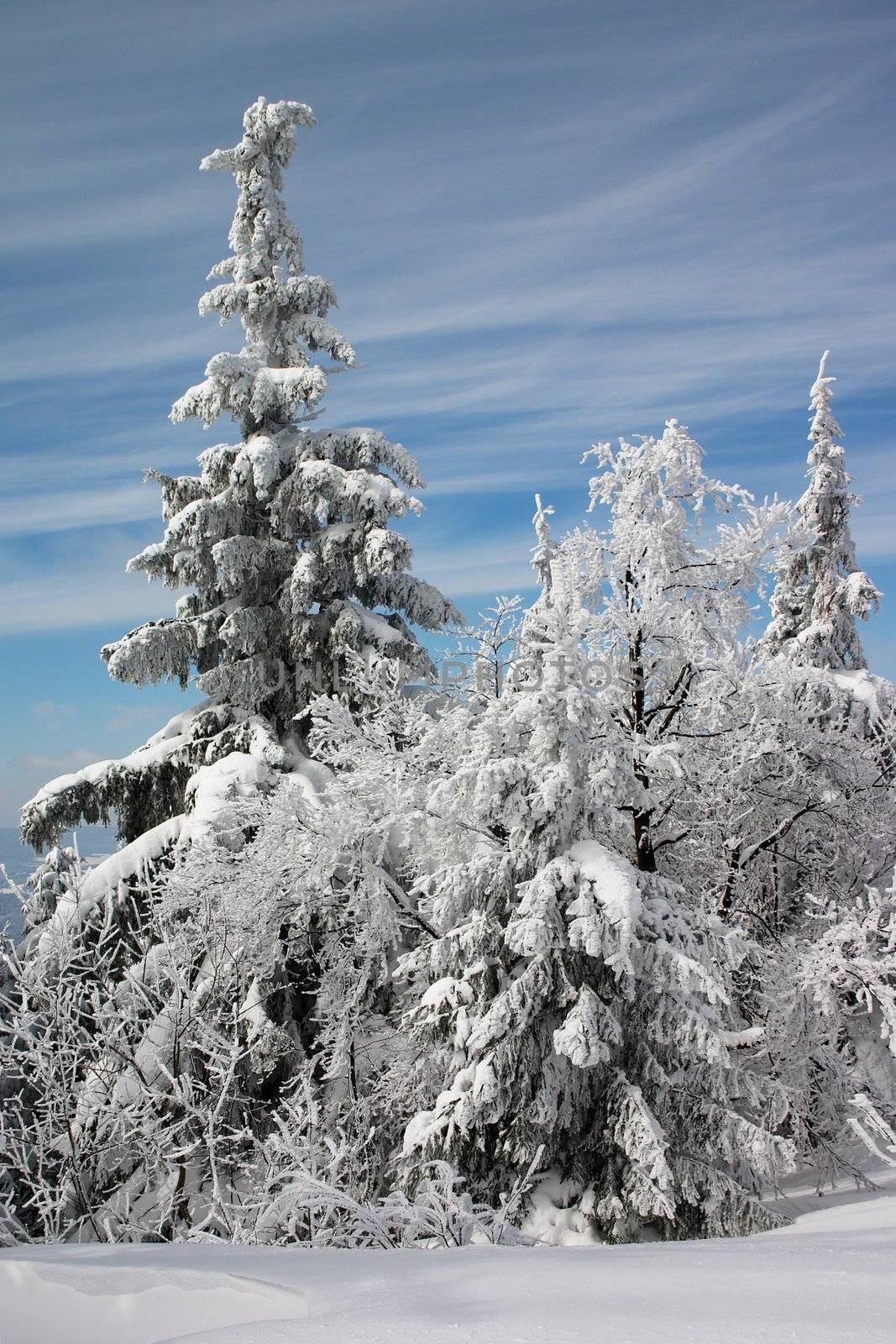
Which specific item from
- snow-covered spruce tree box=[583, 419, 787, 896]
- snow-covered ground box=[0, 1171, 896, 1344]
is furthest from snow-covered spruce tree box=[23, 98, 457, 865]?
snow-covered ground box=[0, 1171, 896, 1344]

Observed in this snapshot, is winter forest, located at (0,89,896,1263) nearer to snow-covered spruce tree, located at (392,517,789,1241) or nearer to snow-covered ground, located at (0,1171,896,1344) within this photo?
snow-covered spruce tree, located at (392,517,789,1241)

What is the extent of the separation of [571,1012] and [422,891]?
171 inches

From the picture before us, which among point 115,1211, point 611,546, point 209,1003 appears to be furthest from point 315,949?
point 611,546

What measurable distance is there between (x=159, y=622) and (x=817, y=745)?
10016 mm

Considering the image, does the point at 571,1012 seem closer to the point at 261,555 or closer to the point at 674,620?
the point at 674,620

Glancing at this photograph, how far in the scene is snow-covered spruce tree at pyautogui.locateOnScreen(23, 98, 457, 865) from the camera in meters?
14.1

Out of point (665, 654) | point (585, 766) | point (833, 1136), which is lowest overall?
point (833, 1136)

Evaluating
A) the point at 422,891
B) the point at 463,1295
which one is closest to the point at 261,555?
the point at 422,891

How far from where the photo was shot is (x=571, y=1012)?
28.7ft

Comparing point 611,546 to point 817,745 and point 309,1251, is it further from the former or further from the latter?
point 309,1251

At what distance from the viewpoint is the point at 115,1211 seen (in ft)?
32.1

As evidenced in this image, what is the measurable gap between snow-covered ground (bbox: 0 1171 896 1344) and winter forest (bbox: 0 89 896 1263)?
80.0 inches

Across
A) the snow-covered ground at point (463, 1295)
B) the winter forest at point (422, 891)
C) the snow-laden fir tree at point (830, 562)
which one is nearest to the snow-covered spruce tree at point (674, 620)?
the winter forest at point (422, 891)

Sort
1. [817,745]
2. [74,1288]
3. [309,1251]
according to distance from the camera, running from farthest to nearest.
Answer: [817,745]
[309,1251]
[74,1288]
